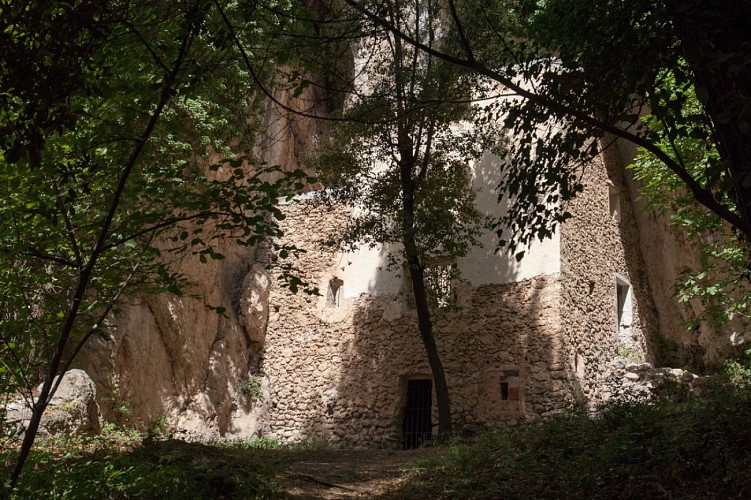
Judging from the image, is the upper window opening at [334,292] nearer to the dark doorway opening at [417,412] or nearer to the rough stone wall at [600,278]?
the dark doorway opening at [417,412]

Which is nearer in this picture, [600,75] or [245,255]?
[600,75]

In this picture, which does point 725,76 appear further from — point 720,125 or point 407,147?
point 407,147

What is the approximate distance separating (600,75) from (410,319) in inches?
394

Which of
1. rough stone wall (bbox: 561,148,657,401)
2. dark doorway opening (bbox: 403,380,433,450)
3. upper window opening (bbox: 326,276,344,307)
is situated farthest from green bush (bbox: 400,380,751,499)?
upper window opening (bbox: 326,276,344,307)

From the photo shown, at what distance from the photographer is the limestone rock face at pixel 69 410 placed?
9312 mm

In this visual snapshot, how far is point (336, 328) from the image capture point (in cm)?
1608

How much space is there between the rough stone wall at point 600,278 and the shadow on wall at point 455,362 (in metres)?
0.62

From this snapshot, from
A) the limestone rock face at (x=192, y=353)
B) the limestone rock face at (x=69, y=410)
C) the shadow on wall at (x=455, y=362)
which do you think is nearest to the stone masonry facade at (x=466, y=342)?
the shadow on wall at (x=455, y=362)

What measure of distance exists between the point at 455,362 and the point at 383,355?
5.46 ft

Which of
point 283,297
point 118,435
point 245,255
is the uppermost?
point 245,255

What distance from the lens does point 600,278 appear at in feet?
50.8

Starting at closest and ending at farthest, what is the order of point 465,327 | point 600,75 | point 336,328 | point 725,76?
point 725,76
point 600,75
point 465,327
point 336,328

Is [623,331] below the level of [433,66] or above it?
below

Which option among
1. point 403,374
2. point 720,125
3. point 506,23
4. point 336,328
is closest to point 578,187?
point 720,125
